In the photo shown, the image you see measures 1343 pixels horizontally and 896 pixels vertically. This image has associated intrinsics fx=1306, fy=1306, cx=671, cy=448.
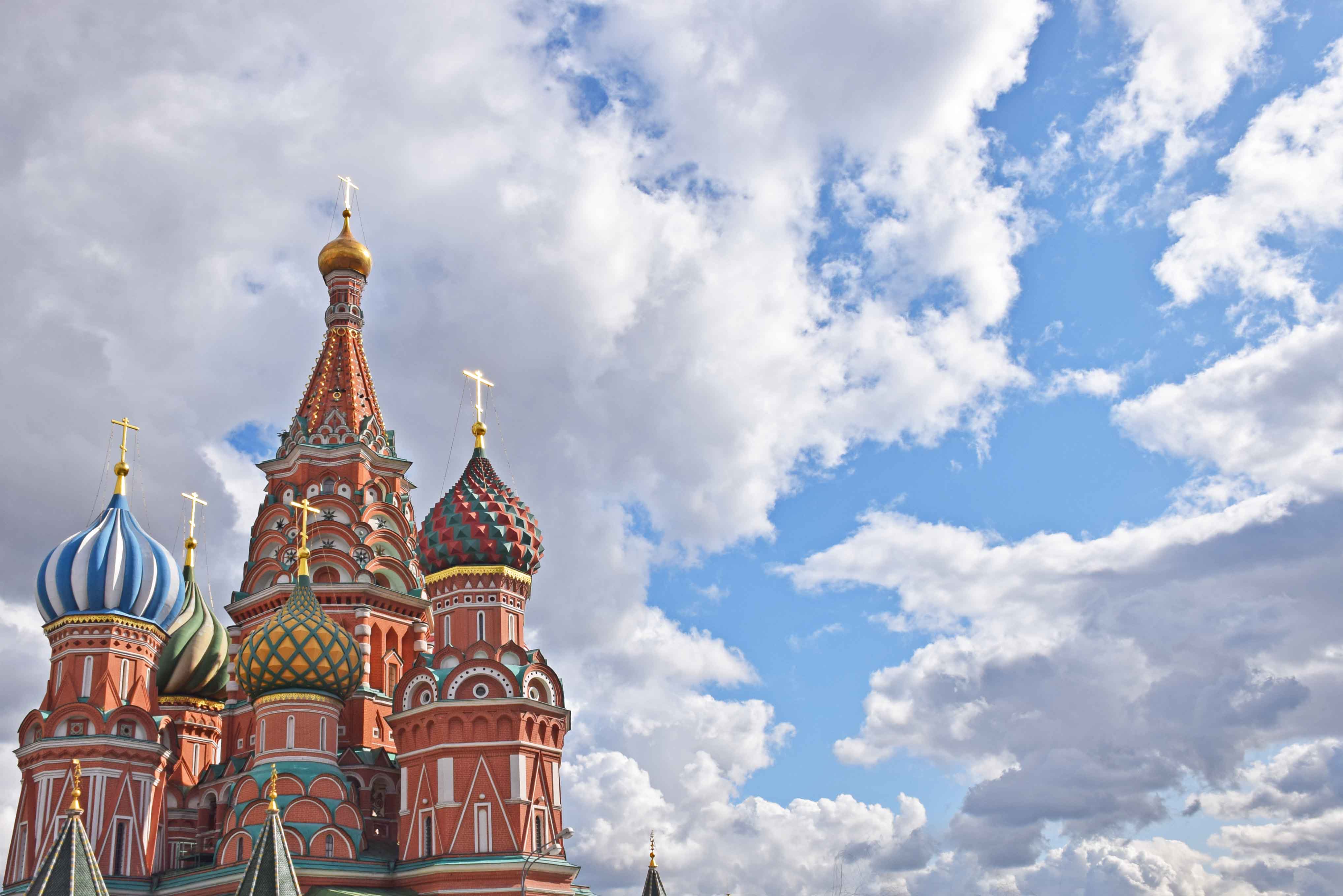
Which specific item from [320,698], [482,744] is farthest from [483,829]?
[320,698]

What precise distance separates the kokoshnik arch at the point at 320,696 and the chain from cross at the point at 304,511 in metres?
0.23

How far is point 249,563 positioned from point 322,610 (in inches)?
179

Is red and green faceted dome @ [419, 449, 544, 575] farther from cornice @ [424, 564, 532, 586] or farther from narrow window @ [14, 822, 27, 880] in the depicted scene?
narrow window @ [14, 822, 27, 880]

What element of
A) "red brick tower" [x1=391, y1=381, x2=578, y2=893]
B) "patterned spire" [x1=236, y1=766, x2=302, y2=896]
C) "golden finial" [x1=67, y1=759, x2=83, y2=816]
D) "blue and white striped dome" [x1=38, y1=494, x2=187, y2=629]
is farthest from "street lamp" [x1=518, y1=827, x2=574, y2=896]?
"blue and white striped dome" [x1=38, y1=494, x2=187, y2=629]

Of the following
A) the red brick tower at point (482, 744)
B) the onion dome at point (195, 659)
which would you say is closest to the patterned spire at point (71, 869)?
the red brick tower at point (482, 744)

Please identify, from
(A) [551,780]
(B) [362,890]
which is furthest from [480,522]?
(B) [362,890]

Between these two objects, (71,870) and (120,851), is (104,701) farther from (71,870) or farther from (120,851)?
(71,870)

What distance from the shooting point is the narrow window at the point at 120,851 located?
114 feet

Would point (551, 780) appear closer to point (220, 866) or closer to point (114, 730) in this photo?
point (220, 866)

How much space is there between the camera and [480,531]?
3647 cm

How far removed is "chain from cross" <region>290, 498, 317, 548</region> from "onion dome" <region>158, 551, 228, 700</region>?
17.4 feet

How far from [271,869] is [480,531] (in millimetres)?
12240

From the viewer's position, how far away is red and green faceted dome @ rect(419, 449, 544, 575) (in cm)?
3638

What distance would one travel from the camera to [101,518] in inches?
1524
